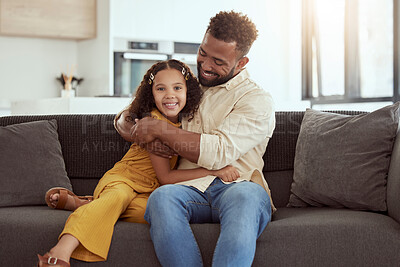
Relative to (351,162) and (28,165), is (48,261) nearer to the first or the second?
(28,165)

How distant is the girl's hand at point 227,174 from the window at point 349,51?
2858mm

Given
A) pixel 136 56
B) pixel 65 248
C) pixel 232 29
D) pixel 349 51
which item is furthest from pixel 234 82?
pixel 136 56

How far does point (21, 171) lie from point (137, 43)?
11.4ft

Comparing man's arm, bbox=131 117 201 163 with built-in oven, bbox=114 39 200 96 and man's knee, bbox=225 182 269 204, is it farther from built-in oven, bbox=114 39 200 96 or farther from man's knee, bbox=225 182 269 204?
built-in oven, bbox=114 39 200 96

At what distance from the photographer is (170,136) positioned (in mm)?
1678

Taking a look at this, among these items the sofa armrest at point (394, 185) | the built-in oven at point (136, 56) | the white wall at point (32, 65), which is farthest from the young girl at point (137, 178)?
the white wall at point (32, 65)

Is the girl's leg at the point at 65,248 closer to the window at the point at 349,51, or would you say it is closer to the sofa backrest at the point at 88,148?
the sofa backrest at the point at 88,148

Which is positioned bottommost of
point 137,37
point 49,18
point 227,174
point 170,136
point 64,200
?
point 64,200

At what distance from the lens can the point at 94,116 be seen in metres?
2.23

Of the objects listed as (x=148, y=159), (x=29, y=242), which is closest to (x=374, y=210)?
(x=148, y=159)

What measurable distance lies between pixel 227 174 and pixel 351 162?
50 centimetres

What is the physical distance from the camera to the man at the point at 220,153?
1.40 metres

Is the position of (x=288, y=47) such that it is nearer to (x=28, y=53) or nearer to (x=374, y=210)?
(x=28, y=53)

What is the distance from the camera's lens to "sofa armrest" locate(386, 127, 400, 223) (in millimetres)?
1643
